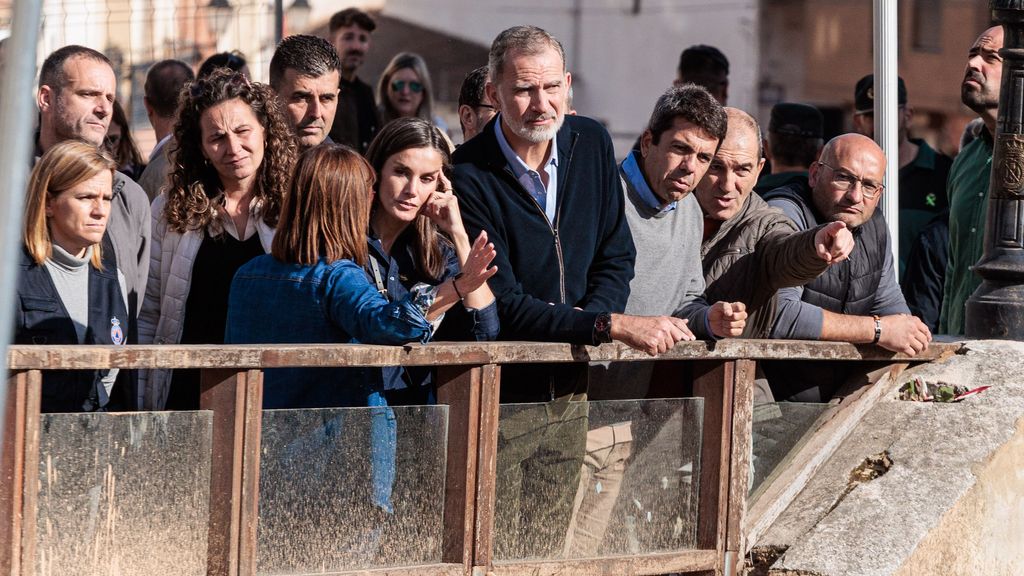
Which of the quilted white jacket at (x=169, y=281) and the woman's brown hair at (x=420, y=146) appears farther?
the quilted white jacket at (x=169, y=281)

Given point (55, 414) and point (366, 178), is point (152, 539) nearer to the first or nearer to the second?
point (55, 414)

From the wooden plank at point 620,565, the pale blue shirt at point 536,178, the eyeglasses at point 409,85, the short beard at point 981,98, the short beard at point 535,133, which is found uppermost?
the eyeglasses at point 409,85

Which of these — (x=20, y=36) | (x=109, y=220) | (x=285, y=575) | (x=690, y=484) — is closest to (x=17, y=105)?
(x=20, y=36)

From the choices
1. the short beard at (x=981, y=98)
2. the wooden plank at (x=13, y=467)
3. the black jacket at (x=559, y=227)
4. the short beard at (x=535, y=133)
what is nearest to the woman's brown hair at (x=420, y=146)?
the black jacket at (x=559, y=227)

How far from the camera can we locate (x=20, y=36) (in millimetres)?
2762

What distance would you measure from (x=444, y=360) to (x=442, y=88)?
21.9 metres

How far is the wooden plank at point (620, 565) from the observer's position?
4996mm

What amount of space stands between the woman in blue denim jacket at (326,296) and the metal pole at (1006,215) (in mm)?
2775

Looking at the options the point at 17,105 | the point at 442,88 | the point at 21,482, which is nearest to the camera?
the point at 17,105

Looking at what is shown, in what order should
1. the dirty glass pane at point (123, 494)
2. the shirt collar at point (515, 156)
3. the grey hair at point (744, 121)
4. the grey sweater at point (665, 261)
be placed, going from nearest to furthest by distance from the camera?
the dirty glass pane at point (123, 494)
the shirt collar at point (515, 156)
the grey sweater at point (665, 261)
the grey hair at point (744, 121)

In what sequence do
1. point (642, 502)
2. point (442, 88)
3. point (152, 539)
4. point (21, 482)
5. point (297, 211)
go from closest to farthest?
point (21, 482), point (152, 539), point (297, 211), point (642, 502), point (442, 88)

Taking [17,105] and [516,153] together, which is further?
[516,153]

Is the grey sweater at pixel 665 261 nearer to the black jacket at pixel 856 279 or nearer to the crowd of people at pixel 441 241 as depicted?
the crowd of people at pixel 441 241

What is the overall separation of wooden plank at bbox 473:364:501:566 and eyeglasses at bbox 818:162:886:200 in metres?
1.82
